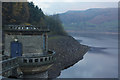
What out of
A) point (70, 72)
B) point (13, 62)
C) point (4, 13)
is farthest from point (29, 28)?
point (4, 13)

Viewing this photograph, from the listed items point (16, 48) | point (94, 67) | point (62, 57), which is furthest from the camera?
point (62, 57)

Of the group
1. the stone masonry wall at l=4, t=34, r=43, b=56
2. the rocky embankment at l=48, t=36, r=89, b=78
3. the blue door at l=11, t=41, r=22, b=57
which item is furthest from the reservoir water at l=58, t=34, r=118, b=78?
the blue door at l=11, t=41, r=22, b=57

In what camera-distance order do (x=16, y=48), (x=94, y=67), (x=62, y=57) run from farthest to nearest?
(x=62, y=57) < (x=94, y=67) < (x=16, y=48)

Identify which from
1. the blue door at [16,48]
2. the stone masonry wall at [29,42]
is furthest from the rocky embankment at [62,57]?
the blue door at [16,48]

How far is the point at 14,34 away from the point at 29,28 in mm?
1727

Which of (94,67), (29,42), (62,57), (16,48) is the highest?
(29,42)

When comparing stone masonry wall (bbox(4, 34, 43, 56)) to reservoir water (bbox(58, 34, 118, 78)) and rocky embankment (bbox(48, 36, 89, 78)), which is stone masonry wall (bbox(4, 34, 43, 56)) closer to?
rocky embankment (bbox(48, 36, 89, 78))

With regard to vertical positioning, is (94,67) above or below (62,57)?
below

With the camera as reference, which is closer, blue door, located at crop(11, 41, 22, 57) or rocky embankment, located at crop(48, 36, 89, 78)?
blue door, located at crop(11, 41, 22, 57)

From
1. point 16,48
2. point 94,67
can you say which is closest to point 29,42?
point 16,48

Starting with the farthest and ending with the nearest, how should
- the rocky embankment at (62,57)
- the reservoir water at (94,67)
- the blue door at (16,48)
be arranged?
the reservoir water at (94,67) < the rocky embankment at (62,57) < the blue door at (16,48)

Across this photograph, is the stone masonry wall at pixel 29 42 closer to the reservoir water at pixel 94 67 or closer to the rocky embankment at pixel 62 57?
the rocky embankment at pixel 62 57

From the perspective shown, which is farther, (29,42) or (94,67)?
(94,67)

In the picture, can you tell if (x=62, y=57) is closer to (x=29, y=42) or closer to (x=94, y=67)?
(x=94, y=67)
